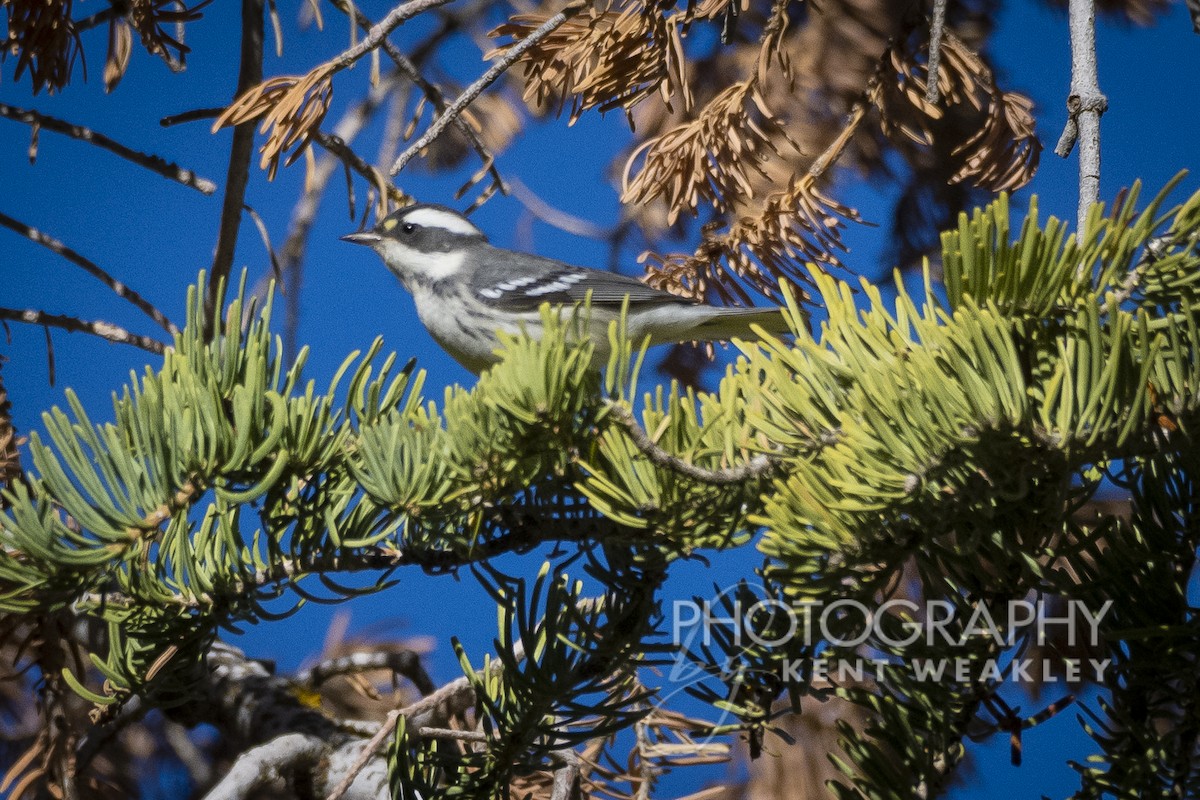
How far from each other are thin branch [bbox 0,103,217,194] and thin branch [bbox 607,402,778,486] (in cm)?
156

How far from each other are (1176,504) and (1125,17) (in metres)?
2.03

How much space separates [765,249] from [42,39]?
163cm

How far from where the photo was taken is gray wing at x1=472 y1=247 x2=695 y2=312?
10.2ft

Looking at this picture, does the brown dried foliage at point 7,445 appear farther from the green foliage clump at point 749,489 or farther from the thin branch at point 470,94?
the thin branch at point 470,94

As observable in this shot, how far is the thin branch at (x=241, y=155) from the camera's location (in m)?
2.49

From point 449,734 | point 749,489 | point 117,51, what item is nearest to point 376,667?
point 449,734

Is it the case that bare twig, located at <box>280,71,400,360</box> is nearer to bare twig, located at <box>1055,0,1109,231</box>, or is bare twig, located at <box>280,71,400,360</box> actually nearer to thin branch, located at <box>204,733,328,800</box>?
thin branch, located at <box>204,733,328,800</box>

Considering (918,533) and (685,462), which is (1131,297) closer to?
(918,533)

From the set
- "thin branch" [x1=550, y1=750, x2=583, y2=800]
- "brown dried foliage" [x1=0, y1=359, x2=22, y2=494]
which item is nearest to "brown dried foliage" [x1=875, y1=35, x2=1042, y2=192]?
"thin branch" [x1=550, y1=750, x2=583, y2=800]

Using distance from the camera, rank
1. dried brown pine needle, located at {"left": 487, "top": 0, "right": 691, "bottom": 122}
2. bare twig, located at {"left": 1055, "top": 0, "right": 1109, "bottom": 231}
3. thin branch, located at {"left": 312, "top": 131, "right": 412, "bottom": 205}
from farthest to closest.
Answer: thin branch, located at {"left": 312, "top": 131, "right": 412, "bottom": 205}
dried brown pine needle, located at {"left": 487, "top": 0, "right": 691, "bottom": 122}
bare twig, located at {"left": 1055, "top": 0, "right": 1109, "bottom": 231}

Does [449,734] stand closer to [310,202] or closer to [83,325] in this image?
[83,325]

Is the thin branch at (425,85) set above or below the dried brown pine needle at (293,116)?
above

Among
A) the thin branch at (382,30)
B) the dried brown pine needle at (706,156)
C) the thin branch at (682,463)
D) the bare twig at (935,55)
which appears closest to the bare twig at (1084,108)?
the bare twig at (935,55)

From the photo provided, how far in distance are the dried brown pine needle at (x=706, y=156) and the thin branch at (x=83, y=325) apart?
1118 mm
